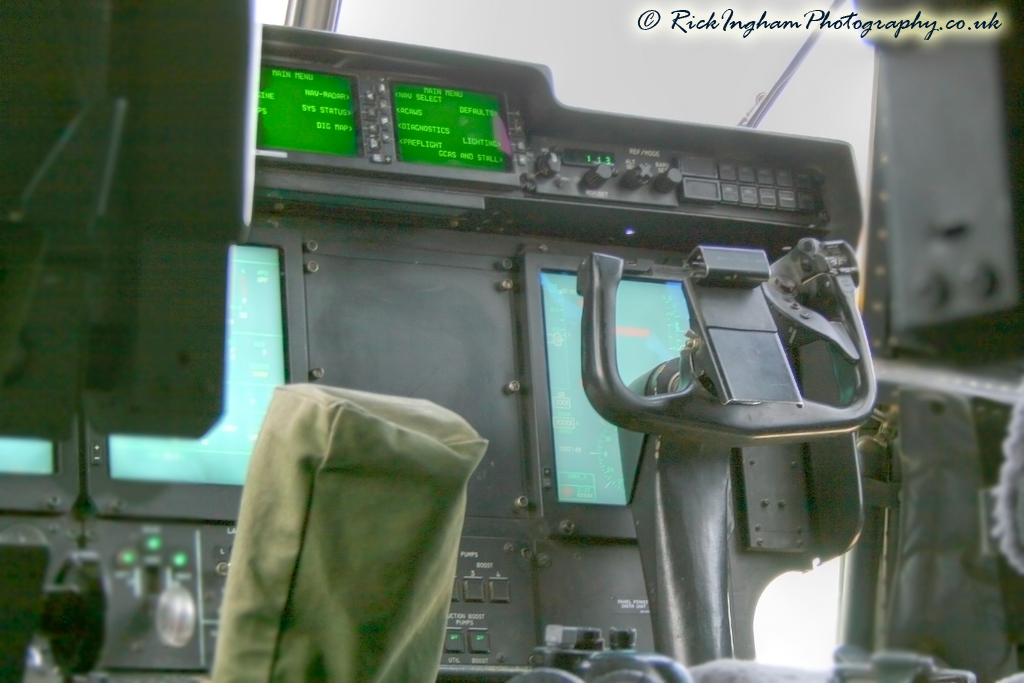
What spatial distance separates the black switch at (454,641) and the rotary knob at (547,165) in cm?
114

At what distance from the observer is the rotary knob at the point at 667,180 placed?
301 centimetres

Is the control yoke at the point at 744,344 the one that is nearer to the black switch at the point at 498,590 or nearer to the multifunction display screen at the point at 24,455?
the black switch at the point at 498,590

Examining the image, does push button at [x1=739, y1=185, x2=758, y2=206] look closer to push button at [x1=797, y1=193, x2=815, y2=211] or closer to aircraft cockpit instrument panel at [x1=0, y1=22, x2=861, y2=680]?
aircraft cockpit instrument panel at [x1=0, y1=22, x2=861, y2=680]

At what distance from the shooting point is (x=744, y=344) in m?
1.79

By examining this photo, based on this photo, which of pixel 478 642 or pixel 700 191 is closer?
pixel 478 642

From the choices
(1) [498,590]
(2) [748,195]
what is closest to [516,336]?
(1) [498,590]

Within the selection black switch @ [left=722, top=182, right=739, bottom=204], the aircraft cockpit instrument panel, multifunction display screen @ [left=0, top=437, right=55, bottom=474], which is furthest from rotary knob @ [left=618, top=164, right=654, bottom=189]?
multifunction display screen @ [left=0, top=437, right=55, bottom=474]

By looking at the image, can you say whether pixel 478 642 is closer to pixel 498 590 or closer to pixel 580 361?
pixel 498 590

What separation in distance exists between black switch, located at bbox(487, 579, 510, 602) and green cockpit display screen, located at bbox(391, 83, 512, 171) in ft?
3.29

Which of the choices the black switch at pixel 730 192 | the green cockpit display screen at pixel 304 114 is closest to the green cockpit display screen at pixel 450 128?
the green cockpit display screen at pixel 304 114

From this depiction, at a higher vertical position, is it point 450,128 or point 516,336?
point 450,128

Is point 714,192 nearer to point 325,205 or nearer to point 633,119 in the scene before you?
point 633,119

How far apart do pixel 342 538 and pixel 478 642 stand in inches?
49.1

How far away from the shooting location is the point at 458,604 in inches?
→ 101
